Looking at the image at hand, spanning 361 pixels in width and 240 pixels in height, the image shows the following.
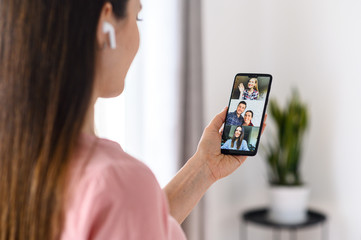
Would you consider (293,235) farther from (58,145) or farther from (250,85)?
(58,145)

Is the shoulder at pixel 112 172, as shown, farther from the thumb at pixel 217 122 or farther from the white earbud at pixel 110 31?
the thumb at pixel 217 122

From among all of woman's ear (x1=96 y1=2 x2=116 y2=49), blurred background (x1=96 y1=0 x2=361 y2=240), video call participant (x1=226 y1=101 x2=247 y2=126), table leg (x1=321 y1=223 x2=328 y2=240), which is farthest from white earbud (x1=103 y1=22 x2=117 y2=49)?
table leg (x1=321 y1=223 x2=328 y2=240)

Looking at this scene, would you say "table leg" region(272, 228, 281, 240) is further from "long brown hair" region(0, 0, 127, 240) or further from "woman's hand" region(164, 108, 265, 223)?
"long brown hair" region(0, 0, 127, 240)

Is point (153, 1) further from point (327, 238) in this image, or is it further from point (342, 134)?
point (327, 238)

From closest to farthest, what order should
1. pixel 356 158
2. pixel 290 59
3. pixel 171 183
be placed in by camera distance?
pixel 171 183 → pixel 356 158 → pixel 290 59

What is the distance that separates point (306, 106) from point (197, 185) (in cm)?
168

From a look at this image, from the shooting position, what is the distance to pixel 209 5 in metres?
2.57

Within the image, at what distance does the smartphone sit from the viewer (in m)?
1.15

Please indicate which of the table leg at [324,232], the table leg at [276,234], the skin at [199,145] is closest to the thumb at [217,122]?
the skin at [199,145]

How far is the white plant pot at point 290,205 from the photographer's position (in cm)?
240

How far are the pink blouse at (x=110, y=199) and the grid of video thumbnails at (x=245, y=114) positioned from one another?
21.8 inches

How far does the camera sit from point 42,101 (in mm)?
606

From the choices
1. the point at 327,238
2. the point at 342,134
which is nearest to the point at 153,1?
the point at 342,134

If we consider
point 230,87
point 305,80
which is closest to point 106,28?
point 230,87
